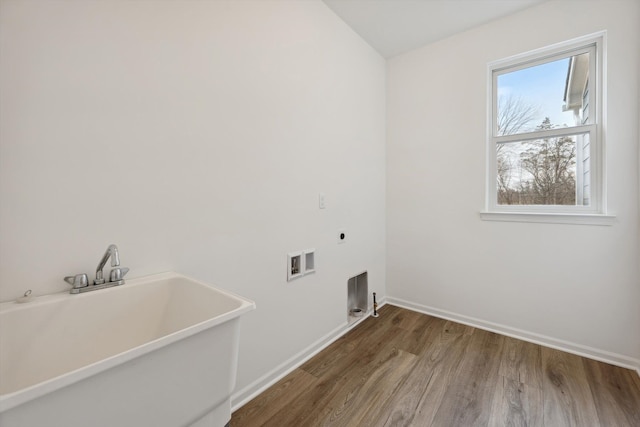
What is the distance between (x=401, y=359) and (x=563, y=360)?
114 cm

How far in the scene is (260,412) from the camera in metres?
1.41

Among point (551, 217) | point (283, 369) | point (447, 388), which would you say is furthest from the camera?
point (551, 217)

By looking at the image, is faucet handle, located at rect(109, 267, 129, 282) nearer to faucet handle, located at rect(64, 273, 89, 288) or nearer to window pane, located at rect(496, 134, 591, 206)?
faucet handle, located at rect(64, 273, 89, 288)

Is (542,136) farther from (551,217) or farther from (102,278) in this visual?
(102,278)

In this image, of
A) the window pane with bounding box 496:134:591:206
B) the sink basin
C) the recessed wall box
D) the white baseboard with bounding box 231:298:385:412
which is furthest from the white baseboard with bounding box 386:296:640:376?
the sink basin

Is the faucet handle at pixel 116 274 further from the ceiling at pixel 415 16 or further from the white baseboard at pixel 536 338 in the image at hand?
the white baseboard at pixel 536 338

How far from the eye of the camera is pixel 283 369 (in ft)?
5.58

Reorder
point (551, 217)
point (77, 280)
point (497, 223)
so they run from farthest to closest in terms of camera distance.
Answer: point (497, 223)
point (551, 217)
point (77, 280)

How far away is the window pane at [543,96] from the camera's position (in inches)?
78.9

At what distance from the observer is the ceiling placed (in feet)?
6.54

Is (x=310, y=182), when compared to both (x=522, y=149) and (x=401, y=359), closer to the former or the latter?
(x=401, y=359)

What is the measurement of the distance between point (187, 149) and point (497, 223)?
238cm

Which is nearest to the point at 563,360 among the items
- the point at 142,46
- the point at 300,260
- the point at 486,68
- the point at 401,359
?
the point at 401,359

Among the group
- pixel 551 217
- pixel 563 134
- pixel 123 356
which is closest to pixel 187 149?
pixel 123 356
